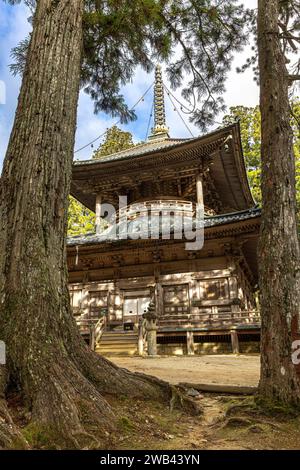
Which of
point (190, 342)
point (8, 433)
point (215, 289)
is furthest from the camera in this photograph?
point (215, 289)

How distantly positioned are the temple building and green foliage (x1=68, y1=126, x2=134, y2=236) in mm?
8579

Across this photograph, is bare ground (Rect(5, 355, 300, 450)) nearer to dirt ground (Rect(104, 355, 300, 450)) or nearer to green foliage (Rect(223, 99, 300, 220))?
dirt ground (Rect(104, 355, 300, 450))

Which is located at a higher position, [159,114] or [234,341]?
[159,114]

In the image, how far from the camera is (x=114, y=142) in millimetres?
29656

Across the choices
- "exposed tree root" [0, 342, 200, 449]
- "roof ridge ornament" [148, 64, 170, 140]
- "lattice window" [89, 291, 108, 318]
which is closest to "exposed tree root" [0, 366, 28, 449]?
"exposed tree root" [0, 342, 200, 449]

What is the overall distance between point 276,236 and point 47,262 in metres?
2.21

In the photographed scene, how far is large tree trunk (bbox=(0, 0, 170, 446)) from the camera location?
8.05 ft

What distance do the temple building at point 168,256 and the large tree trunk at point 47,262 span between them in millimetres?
8656

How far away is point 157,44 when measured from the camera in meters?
7.07

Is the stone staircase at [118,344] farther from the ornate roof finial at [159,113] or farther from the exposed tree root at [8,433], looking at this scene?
the ornate roof finial at [159,113]

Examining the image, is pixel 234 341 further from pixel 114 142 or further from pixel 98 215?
pixel 114 142

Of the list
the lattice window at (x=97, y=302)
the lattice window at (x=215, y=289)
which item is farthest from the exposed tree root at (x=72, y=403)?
the lattice window at (x=97, y=302)

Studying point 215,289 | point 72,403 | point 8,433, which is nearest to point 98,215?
Result: point 215,289
